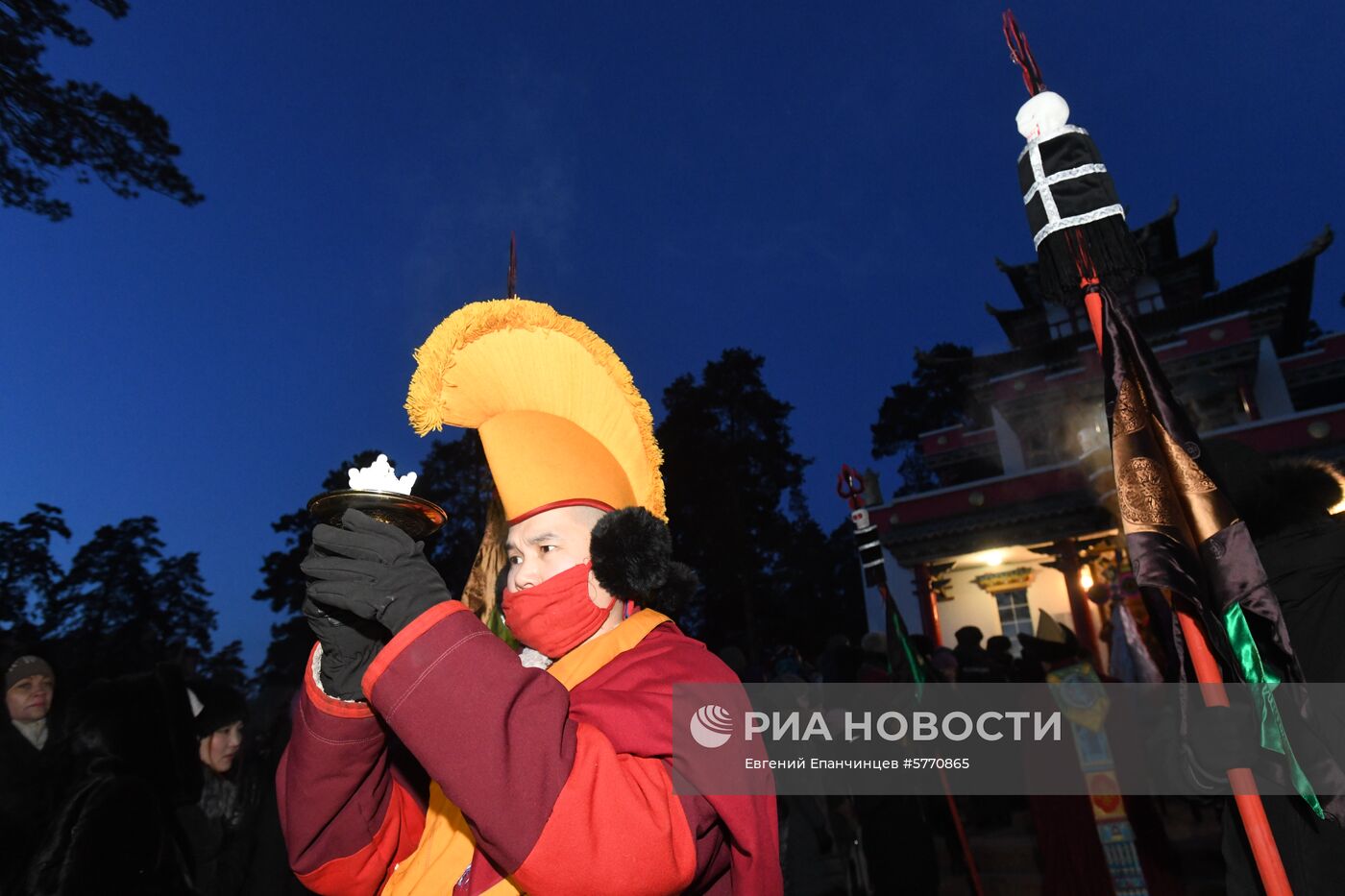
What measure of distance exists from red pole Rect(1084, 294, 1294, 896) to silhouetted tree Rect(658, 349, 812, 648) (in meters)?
22.3

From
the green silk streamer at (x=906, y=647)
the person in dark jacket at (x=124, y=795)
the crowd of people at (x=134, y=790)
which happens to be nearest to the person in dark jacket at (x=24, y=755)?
the crowd of people at (x=134, y=790)

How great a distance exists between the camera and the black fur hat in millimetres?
1637

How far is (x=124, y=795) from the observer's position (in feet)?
8.40

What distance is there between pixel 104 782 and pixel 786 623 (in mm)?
25357

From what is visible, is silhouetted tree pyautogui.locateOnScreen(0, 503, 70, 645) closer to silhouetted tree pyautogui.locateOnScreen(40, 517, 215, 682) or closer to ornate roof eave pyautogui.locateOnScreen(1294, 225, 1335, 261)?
silhouetted tree pyautogui.locateOnScreen(40, 517, 215, 682)

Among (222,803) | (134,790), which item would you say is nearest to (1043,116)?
(134,790)

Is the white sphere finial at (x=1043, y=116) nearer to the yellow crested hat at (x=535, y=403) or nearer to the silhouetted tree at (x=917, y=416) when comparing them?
the yellow crested hat at (x=535, y=403)

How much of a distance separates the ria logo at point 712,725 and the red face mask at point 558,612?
42 cm

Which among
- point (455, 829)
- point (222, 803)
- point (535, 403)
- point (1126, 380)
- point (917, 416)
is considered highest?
point (917, 416)

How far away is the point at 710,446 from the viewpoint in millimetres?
27562

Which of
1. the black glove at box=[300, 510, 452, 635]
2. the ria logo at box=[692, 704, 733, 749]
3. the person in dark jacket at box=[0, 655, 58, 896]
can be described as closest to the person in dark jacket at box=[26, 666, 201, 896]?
the person in dark jacket at box=[0, 655, 58, 896]

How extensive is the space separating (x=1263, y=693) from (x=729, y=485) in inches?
970

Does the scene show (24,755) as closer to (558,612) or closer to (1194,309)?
(558,612)

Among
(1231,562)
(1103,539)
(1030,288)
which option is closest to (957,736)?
(1231,562)
